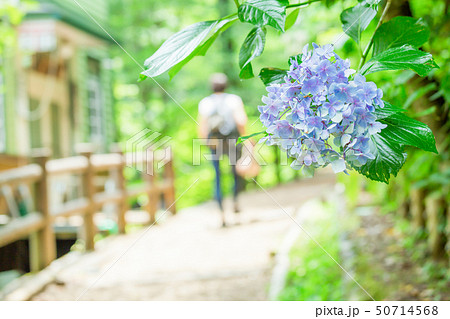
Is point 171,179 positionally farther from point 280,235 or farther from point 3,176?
point 3,176

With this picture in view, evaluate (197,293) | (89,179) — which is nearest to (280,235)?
(197,293)

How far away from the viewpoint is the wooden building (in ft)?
13.6

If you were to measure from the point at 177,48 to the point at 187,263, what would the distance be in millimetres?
2473

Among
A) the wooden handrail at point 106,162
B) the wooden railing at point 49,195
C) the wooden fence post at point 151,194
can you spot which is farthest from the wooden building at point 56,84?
the wooden fence post at point 151,194

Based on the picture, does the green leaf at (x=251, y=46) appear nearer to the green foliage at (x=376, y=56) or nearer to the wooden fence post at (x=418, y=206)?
the green foliage at (x=376, y=56)

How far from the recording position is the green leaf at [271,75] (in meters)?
0.49

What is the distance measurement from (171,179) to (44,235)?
82.6 inches

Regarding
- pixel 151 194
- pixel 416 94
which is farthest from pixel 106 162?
pixel 416 94

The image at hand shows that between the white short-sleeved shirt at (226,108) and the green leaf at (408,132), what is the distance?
7.04 feet

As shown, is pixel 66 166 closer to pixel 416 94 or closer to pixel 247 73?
pixel 416 94

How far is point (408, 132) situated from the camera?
16.2 inches

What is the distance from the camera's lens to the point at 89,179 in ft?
10.5

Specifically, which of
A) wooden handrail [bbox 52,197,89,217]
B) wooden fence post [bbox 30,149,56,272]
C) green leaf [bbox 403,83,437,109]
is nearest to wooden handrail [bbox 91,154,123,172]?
wooden handrail [bbox 52,197,89,217]

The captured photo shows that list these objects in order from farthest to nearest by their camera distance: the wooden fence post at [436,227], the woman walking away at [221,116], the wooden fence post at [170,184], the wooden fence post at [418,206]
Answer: the wooden fence post at [170,184]
the woman walking away at [221,116]
the wooden fence post at [418,206]
the wooden fence post at [436,227]
